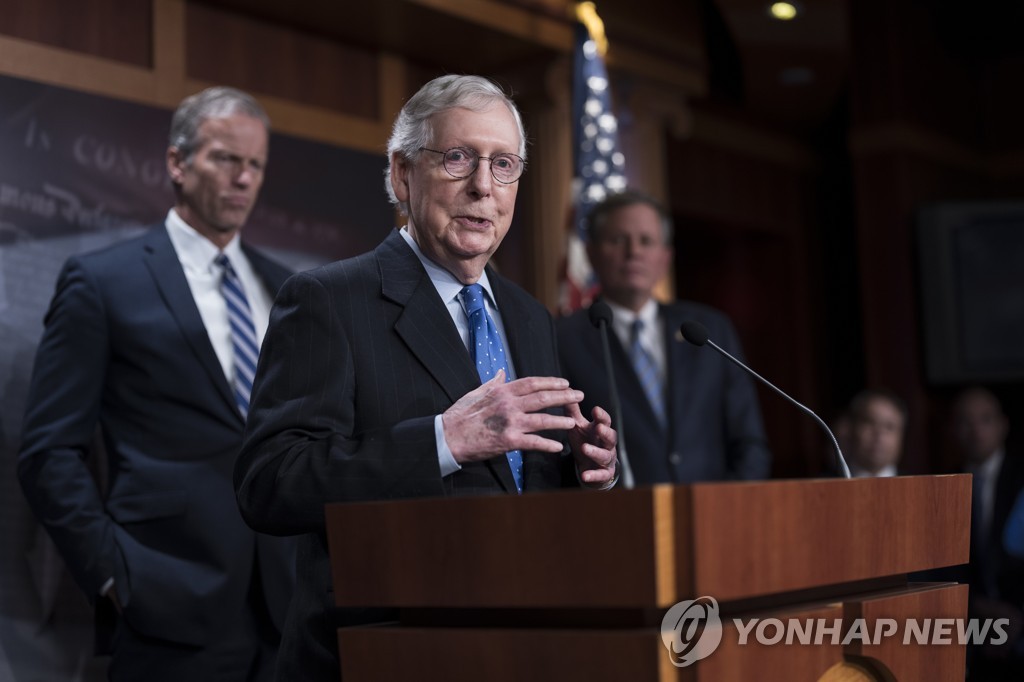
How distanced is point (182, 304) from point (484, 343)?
4.25 ft

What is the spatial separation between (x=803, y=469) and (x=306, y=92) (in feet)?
16.5

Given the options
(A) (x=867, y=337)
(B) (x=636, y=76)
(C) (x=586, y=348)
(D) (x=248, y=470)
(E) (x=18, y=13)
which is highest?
(B) (x=636, y=76)

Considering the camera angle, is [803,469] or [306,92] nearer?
[306,92]

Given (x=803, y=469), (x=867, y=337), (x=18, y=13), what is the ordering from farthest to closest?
(x=803, y=469) → (x=867, y=337) → (x=18, y=13)

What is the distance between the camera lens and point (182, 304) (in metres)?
3.00

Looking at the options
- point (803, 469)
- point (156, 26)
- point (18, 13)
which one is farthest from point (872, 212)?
point (18, 13)

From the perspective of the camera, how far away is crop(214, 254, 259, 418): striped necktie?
119 inches

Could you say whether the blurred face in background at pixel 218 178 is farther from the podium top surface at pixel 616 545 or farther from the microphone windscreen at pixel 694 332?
the podium top surface at pixel 616 545

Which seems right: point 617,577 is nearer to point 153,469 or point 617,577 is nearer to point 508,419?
point 508,419

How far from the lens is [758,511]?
4.31 ft

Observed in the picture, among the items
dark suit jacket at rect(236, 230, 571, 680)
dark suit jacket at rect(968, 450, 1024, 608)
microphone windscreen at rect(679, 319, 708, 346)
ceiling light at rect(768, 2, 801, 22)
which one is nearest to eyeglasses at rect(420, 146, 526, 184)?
dark suit jacket at rect(236, 230, 571, 680)

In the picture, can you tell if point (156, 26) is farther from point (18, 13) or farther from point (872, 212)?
point (872, 212)

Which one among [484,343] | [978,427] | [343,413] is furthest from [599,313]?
[978,427]

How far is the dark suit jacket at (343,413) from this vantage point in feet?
5.40
